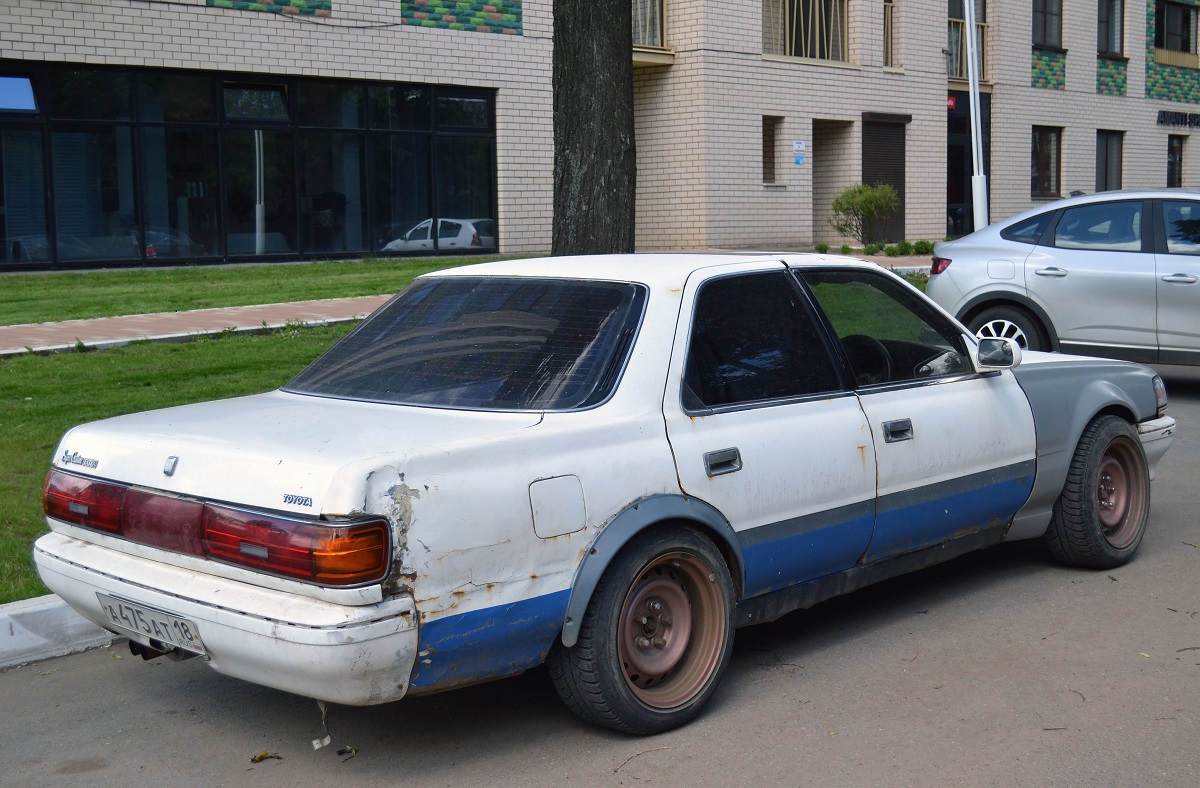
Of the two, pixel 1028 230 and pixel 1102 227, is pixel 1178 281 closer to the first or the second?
pixel 1102 227

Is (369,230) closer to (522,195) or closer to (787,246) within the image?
(522,195)

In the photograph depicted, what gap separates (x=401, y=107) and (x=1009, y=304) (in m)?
13.7

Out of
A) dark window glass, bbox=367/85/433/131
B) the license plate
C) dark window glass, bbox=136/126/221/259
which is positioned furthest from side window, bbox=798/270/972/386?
dark window glass, bbox=367/85/433/131

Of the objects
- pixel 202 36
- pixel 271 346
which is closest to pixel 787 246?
pixel 202 36

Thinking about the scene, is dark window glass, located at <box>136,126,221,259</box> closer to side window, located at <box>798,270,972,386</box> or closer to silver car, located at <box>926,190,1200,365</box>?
silver car, located at <box>926,190,1200,365</box>

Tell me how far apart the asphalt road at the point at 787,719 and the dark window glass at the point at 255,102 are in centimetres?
1651

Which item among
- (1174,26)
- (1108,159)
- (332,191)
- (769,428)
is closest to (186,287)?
(332,191)

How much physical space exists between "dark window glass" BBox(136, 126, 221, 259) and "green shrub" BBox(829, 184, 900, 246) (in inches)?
482

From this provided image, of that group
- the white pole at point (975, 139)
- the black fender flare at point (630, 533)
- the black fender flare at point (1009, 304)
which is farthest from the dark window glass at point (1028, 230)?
the white pole at point (975, 139)

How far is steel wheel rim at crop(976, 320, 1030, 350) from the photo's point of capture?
436 inches

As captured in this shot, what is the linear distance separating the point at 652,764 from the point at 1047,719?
1323 millimetres

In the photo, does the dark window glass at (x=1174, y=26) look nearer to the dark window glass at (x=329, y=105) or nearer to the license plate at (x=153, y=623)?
the dark window glass at (x=329, y=105)

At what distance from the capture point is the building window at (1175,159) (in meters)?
39.2

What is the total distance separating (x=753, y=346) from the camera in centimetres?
479
